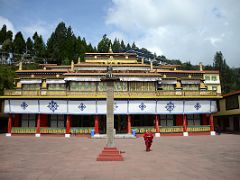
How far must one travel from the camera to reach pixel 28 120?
3409 centimetres

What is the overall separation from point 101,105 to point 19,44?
66.3 metres

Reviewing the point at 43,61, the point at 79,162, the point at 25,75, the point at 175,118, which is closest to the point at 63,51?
the point at 43,61

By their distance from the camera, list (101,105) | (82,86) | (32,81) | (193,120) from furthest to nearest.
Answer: (32,81) → (193,120) → (82,86) → (101,105)

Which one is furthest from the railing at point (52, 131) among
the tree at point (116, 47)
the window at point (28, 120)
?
the tree at point (116, 47)

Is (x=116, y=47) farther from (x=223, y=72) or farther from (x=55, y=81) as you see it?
(x=55, y=81)

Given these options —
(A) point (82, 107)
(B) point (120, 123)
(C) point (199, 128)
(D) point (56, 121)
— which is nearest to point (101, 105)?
(A) point (82, 107)

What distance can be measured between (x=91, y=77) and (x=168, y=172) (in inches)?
1003

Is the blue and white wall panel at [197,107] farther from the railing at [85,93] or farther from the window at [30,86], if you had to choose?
the window at [30,86]

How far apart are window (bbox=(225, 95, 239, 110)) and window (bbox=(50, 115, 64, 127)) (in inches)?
1066

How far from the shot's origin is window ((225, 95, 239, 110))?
115 feet

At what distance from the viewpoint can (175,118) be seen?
35062 mm

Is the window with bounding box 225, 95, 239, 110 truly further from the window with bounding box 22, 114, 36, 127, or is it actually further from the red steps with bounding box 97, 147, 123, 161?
the window with bounding box 22, 114, 36, 127

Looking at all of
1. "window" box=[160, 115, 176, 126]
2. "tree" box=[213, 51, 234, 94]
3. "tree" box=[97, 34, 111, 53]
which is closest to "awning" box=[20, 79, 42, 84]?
"window" box=[160, 115, 176, 126]

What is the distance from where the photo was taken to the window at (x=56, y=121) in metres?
34.2
